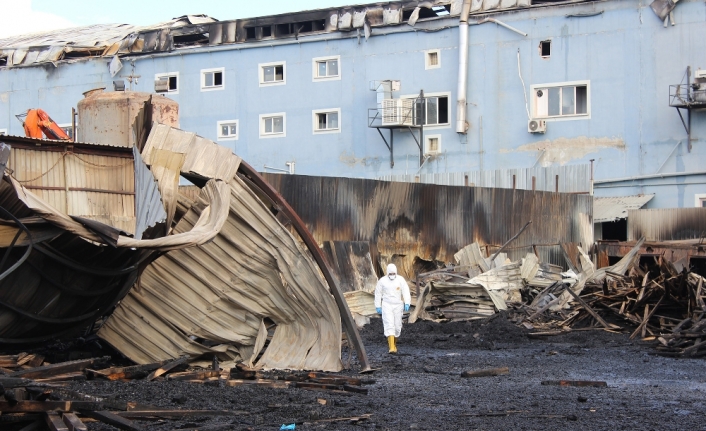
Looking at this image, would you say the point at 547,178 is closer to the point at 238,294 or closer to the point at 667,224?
the point at 667,224

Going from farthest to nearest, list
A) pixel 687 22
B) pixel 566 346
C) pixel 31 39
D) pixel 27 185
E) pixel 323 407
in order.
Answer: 1. pixel 31 39
2. pixel 687 22
3. pixel 566 346
4. pixel 27 185
5. pixel 323 407

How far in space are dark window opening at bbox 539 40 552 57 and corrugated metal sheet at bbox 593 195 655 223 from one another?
6.99 meters

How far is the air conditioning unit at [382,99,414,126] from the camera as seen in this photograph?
44.6 m

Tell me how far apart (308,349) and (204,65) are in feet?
123

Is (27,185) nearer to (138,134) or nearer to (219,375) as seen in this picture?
(138,134)

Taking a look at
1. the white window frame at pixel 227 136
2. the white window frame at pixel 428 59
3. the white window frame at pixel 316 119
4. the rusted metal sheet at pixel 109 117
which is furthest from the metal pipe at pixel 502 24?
the rusted metal sheet at pixel 109 117

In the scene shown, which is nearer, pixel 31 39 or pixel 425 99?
pixel 425 99

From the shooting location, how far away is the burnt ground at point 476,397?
30.9 feet

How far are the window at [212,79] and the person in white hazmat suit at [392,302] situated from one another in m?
32.7

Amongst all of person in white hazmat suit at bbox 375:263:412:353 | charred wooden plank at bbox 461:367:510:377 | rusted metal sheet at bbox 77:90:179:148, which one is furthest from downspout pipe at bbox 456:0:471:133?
charred wooden plank at bbox 461:367:510:377

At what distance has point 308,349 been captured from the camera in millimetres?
13359

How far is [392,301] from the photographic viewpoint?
57.5ft

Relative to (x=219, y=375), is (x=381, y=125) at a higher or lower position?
higher

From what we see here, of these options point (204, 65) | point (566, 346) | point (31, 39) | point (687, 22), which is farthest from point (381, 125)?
point (566, 346)
